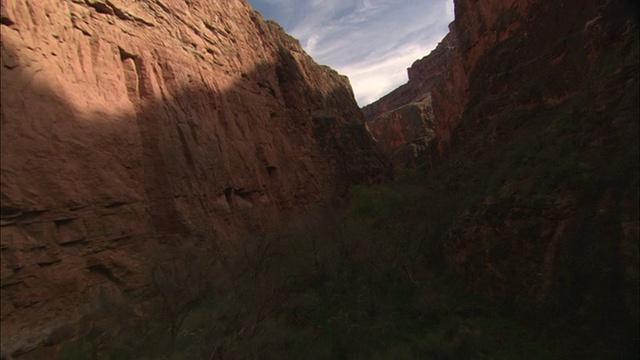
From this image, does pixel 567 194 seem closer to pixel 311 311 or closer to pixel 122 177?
pixel 311 311

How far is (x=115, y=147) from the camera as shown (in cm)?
863

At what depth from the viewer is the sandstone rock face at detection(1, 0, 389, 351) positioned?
6336 mm

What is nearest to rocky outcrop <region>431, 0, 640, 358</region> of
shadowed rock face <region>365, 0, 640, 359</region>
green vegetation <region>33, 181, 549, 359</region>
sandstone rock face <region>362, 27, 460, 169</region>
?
shadowed rock face <region>365, 0, 640, 359</region>

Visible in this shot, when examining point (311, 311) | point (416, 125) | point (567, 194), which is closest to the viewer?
point (567, 194)

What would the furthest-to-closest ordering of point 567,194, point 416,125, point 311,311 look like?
point 416,125, point 311,311, point 567,194

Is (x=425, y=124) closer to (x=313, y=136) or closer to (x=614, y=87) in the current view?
(x=313, y=136)

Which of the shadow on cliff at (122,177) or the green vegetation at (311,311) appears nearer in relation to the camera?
the shadow on cliff at (122,177)

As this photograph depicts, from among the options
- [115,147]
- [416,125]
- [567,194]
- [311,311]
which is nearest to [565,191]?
[567,194]

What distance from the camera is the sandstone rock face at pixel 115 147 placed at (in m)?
6.34

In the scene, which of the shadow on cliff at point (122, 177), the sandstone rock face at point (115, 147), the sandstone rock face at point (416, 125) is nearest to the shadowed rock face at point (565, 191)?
the shadow on cliff at point (122, 177)

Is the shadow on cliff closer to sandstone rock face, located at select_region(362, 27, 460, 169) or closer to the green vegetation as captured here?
the green vegetation

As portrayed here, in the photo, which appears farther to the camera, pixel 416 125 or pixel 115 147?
pixel 416 125

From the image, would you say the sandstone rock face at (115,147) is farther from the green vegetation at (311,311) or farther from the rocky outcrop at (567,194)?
the rocky outcrop at (567,194)

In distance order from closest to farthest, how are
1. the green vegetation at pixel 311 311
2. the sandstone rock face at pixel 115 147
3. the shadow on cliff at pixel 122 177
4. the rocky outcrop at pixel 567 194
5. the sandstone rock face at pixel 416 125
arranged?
the rocky outcrop at pixel 567 194, the shadow on cliff at pixel 122 177, the sandstone rock face at pixel 115 147, the green vegetation at pixel 311 311, the sandstone rock face at pixel 416 125
